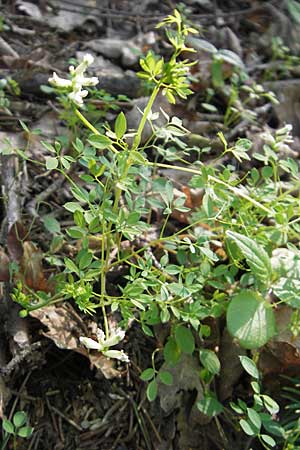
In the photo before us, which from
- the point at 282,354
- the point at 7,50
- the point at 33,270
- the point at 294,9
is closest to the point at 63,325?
the point at 33,270

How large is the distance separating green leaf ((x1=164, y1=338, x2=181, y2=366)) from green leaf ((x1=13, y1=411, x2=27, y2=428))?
42 cm

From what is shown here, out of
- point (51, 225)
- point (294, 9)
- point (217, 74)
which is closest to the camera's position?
point (51, 225)

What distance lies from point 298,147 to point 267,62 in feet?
2.47

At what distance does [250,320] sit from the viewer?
1510mm

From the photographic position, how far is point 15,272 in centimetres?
172

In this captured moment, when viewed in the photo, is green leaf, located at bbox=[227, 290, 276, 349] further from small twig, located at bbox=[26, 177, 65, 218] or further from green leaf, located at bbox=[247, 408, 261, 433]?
small twig, located at bbox=[26, 177, 65, 218]

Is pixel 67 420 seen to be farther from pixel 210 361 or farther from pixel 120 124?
pixel 120 124

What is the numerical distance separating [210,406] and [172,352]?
18cm

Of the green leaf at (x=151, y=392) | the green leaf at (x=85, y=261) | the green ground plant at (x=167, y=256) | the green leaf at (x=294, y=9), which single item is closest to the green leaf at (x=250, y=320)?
the green ground plant at (x=167, y=256)

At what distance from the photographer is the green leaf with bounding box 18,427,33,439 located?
153cm

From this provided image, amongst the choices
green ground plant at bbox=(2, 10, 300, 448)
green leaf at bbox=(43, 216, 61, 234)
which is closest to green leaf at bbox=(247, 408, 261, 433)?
green ground plant at bbox=(2, 10, 300, 448)

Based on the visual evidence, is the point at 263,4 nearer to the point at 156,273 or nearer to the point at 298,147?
the point at 298,147

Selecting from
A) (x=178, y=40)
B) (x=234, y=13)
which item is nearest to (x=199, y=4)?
(x=234, y=13)

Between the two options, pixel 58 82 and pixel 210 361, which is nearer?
pixel 58 82
